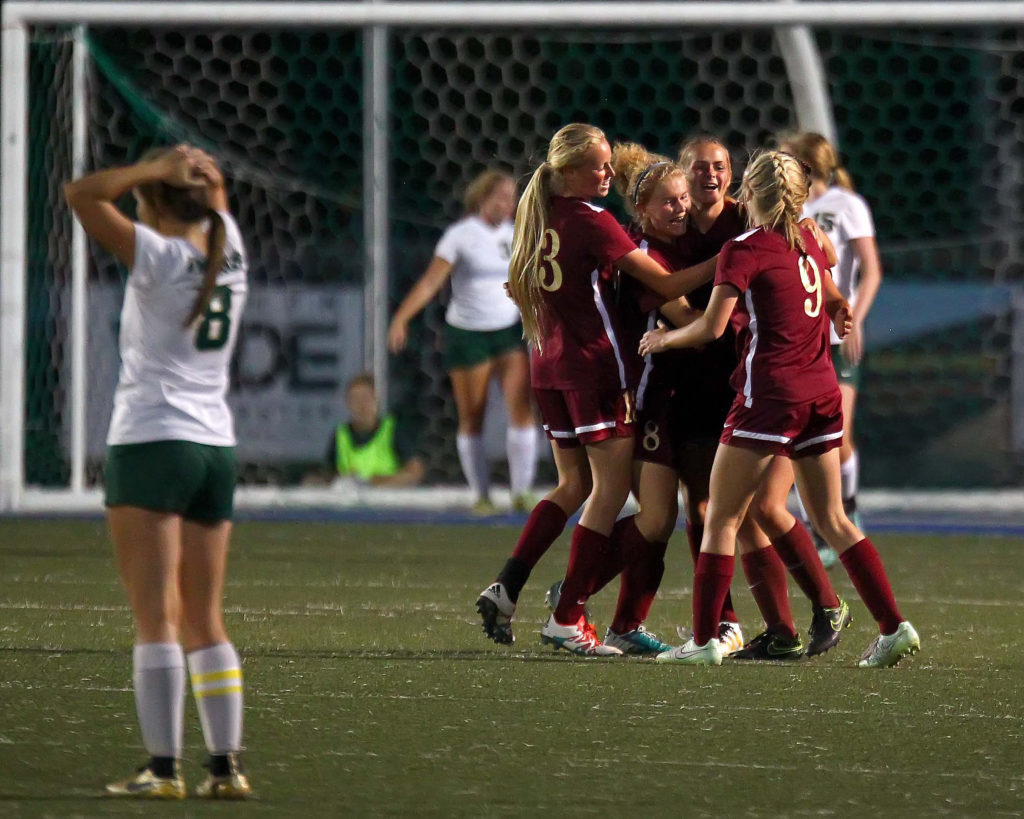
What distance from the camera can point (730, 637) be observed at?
6.55m

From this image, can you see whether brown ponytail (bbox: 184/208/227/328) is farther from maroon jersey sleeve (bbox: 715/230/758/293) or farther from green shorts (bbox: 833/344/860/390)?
green shorts (bbox: 833/344/860/390)

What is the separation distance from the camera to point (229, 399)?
44.6 feet

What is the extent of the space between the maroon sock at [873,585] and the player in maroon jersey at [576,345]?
2.56ft

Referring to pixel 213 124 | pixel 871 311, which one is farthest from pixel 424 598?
pixel 213 124

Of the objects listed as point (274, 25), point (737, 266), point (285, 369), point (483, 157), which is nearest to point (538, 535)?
point (737, 266)

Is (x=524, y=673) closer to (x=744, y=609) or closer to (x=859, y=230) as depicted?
(x=744, y=609)

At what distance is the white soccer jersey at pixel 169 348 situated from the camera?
14.0 ft

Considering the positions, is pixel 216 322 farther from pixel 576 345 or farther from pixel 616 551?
pixel 616 551

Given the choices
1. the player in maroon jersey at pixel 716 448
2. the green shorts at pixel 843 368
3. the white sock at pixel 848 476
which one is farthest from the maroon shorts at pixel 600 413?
the white sock at pixel 848 476

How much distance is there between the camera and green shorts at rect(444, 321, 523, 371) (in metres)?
12.3

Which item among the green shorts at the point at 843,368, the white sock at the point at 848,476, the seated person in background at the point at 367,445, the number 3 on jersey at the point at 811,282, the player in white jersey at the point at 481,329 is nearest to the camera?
the number 3 on jersey at the point at 811,282

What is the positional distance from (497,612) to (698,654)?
0.71 m

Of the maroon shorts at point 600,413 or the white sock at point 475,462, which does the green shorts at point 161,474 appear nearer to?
the maroon shorts at point 600,413

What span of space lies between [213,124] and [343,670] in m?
13.4
